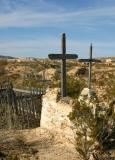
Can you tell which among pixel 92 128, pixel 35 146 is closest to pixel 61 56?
pixel 35 146

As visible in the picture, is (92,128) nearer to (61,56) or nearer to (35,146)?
(35,146)

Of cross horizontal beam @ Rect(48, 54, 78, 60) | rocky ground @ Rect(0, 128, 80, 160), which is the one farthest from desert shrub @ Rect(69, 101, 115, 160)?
cross horizontal beam @ Rect(48, 54, 78, 60)

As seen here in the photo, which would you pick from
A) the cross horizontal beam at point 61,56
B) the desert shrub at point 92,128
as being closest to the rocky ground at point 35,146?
the desert shrub at point 92,128

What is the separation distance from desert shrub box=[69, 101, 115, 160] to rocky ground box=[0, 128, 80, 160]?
1.71 ft

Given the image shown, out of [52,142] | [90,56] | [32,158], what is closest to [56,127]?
[52,142]

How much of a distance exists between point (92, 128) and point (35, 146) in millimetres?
2395

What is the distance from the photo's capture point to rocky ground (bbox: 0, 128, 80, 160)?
38.4ft

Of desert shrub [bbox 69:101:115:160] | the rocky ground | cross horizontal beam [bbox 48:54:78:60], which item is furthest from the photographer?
cross horizontal beam [bbox 48:54:78:60]

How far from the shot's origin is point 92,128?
37.2 feet

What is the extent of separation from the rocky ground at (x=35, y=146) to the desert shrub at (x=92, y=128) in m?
0.52

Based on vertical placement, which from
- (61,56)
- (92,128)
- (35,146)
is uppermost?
(61,56)

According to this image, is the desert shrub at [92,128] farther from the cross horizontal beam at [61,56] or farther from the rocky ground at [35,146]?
the cross horizontal beam at [61,56]

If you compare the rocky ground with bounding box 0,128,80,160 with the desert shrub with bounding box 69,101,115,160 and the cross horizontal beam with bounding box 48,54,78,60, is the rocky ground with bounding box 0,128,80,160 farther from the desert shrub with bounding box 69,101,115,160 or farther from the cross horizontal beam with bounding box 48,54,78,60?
the cross horizontal beam with bounding box 48,54,78,60

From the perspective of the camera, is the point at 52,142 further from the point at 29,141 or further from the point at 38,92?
the point at 38,92
